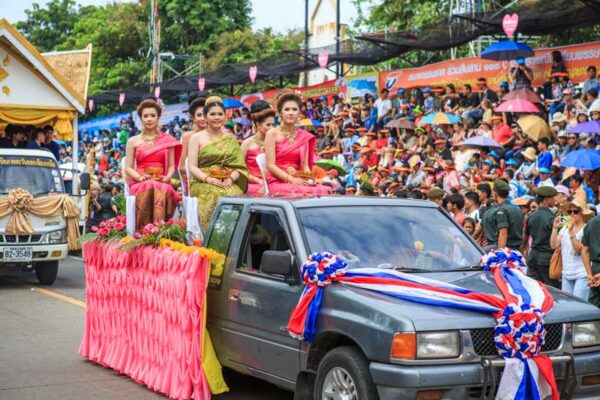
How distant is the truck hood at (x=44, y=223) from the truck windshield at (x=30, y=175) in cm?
54

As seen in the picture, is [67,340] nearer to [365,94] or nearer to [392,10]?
[365,94]

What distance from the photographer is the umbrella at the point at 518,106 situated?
19.1 m

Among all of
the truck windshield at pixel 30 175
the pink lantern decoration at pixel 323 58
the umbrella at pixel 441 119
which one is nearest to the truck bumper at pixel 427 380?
the truck windshield at pixel 30 175

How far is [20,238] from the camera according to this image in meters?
15.4

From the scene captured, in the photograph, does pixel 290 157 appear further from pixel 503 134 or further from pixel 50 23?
pixel 50 23

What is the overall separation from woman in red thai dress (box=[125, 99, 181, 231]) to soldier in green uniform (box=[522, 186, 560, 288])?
180 inches

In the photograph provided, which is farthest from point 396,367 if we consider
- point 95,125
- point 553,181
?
point 95,125

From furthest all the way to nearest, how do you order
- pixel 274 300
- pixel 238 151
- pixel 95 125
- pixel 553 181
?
pixel 95 125, pixel 553 181, pixel 238 151, pixel 274 300

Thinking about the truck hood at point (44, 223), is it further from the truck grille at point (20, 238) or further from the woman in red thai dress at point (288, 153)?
the woman in red thai dress at point (288, 153)

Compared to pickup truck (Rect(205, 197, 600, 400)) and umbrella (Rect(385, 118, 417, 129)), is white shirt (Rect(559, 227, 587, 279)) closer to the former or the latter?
pickup truck (Rect(205, 197, 600, 400))

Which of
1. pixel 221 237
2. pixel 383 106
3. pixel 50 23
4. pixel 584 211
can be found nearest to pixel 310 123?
pixel 383 106

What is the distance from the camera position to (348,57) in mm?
26906

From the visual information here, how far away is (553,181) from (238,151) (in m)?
8.66

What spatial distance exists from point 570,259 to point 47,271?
8741 millimetres
